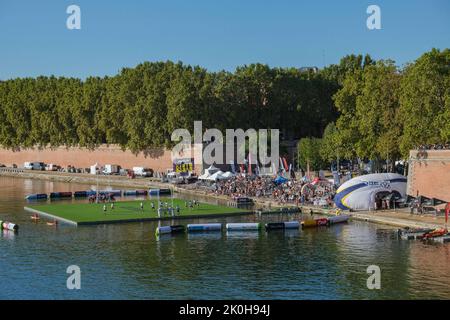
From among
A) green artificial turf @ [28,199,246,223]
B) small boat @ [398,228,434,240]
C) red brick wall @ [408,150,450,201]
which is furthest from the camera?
red brick wall @ [408,150,450,201]

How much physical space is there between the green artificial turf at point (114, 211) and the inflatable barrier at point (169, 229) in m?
6.87

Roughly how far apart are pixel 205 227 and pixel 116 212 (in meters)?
12.0

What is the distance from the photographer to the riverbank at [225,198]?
54219mm

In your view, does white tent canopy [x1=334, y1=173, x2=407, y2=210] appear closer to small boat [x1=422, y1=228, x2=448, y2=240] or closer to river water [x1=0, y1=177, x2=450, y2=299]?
river water [x1=0, y1=177, x2=450, y2=299]

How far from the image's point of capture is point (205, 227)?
175ft

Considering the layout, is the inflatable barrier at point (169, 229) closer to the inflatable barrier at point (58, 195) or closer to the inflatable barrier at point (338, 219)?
the inflatable barrier at point (338, 219)

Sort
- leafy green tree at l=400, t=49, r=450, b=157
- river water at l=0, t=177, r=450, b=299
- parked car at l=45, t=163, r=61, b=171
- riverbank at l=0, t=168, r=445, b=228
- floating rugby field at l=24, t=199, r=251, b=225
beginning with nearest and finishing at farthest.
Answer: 1. river water at l=0, t=177, r=450, b=299
2. riverbank at l=0, t=168, r=445, b=228
3. floating rugby field at l=24, t=199, r=251, b=225
4. leafy green tree at l=400, t=49, r=450, b=157
5. parked car at l=45, t=163, r=61, b=171

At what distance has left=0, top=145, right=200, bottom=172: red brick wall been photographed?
361 ft

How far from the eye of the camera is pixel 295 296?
35.2 meters

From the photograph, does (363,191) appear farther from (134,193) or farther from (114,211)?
(134,193)

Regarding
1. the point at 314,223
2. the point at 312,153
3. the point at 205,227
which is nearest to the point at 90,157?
the point at 312,153

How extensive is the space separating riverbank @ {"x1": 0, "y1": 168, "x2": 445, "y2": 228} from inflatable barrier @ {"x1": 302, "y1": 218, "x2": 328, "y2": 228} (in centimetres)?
412

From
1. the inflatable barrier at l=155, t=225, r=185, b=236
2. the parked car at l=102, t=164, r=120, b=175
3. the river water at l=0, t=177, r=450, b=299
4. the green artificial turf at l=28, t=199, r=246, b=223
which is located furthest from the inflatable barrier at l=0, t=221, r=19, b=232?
the parked car at l=102, t=164, r=120, b=175
